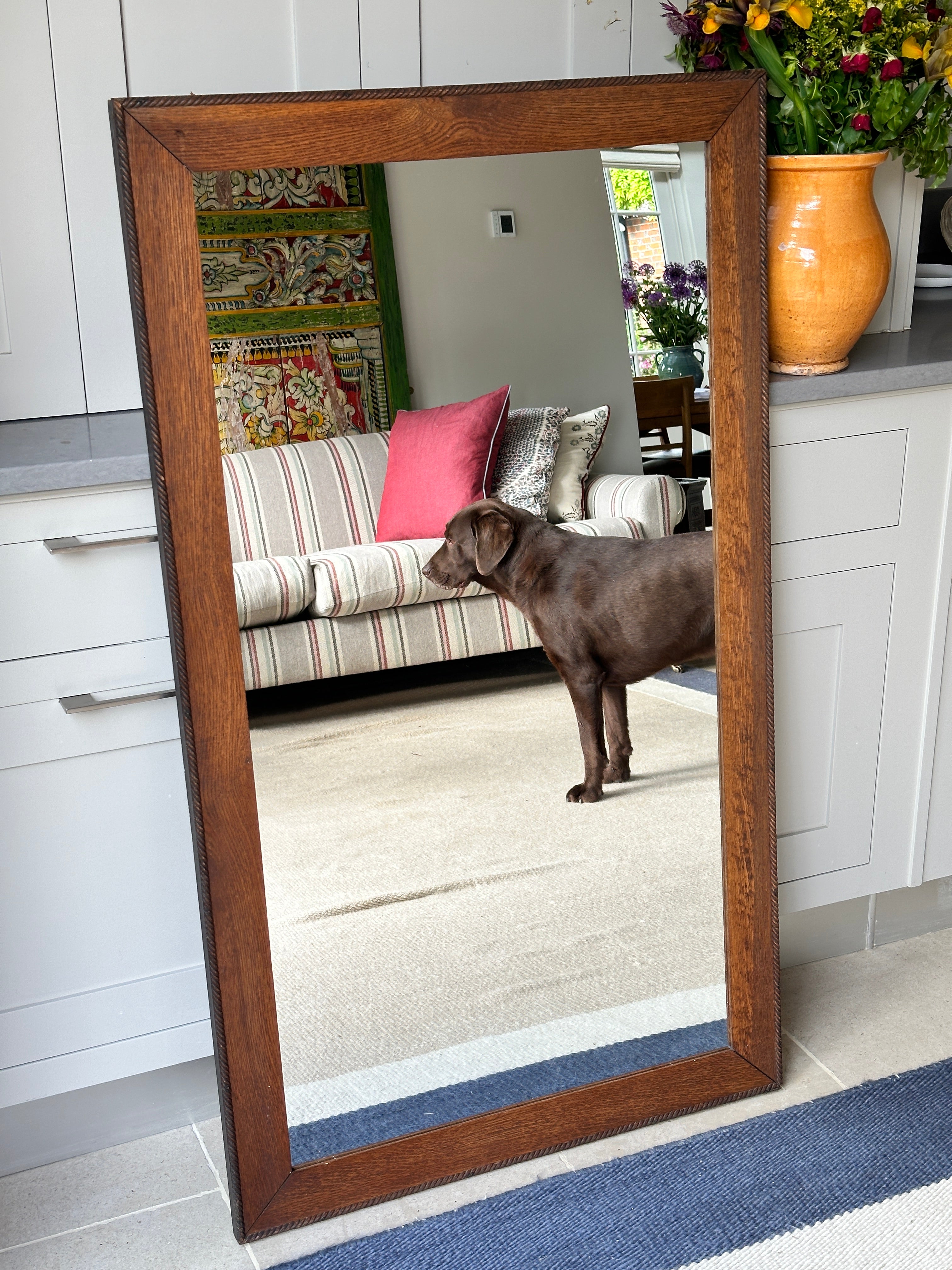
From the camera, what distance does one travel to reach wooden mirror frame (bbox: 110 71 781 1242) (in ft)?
4.53

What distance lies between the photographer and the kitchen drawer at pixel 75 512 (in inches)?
58.2

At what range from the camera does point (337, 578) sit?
1553 millimetres

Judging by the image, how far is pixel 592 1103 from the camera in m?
1.72

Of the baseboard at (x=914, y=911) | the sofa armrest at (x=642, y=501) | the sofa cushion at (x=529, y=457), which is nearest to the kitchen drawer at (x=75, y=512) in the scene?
the sofa cushion at (x=529, y=457)

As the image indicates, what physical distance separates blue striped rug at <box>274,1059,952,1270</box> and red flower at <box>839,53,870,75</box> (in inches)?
59.1

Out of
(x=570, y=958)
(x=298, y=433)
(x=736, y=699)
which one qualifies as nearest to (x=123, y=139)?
(x=298, y=433)

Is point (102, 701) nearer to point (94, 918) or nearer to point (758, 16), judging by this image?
point (94, 918)

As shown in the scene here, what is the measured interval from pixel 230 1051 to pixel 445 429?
0.86 m

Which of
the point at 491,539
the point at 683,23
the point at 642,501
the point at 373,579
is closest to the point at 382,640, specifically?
the point at 373,579

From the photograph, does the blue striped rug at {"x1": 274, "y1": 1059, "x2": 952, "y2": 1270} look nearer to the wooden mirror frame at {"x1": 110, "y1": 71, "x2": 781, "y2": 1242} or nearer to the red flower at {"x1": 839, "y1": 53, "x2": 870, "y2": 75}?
the wooden mirror frame at {"x1": 110, "y1": 71, "x2": 781, "y2": 1242}

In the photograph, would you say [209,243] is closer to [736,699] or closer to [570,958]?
Answer: [736,699]

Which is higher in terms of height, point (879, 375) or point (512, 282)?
point (512, 282)

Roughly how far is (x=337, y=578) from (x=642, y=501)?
17.5 inches

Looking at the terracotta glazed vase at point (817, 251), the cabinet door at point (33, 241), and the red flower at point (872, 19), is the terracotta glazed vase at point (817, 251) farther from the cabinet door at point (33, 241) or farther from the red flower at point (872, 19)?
the cabinet door at point (33, 241)
